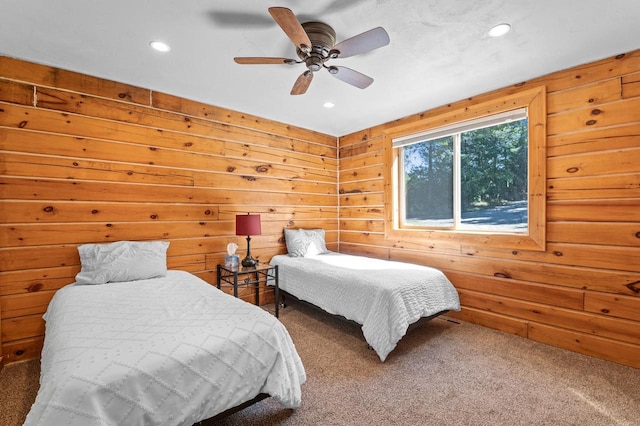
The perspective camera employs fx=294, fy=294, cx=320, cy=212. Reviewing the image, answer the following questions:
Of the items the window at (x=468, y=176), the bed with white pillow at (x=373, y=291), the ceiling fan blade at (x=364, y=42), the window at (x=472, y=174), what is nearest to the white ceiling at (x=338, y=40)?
the ceiling fan blade at (x=364, y=42)

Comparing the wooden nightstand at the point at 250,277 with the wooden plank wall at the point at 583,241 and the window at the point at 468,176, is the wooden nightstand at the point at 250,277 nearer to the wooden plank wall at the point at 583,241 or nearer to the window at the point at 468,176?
the window at the point at 468,176

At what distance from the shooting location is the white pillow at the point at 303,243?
3803mm

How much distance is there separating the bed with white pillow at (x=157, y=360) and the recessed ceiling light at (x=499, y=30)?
238cm

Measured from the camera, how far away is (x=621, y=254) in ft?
7.47

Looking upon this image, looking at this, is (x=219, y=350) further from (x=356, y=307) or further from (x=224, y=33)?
(x=224, y=33)

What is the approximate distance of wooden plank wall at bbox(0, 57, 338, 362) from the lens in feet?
7.64

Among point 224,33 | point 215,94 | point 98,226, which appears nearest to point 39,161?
point 98,226

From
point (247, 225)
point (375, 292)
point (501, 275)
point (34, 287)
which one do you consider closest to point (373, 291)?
point (375, 292)

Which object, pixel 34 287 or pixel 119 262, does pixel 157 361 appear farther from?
pixel 34 287

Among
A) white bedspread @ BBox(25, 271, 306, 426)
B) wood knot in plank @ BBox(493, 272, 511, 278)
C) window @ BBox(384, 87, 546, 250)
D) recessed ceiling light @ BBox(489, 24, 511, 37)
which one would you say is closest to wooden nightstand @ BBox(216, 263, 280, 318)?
white bedspread @ BBox(25, 271, 306, 426)

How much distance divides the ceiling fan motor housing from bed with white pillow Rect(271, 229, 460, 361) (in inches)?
71.0

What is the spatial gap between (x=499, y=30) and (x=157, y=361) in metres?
2.78

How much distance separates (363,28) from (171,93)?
6.92 feet

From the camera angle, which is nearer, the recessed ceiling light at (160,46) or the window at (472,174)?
the recessed ceiling light at (160,46)
